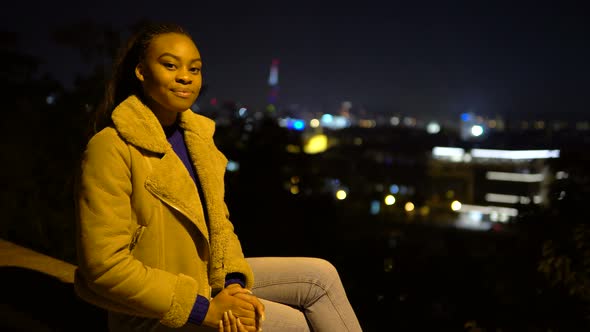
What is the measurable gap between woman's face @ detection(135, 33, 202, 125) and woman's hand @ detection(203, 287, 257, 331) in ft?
1.85

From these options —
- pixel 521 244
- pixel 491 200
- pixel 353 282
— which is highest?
Result: pixel 521 244

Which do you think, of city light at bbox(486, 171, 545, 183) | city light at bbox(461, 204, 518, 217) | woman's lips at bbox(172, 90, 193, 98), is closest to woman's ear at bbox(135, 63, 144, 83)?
woman's lips at bbox(172, 90, 193, 98)

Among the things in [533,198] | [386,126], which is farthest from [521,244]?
[386,126]

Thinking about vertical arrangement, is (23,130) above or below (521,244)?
above

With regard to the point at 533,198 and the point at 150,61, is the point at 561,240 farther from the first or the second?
the point at 150,61

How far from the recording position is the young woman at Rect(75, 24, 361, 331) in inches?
52.4

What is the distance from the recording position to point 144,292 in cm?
135

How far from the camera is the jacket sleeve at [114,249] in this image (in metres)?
1.31

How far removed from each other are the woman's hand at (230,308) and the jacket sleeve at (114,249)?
0.28 ft

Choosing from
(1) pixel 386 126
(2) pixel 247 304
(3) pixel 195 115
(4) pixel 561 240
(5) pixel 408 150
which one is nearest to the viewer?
(2) pixel 247 304

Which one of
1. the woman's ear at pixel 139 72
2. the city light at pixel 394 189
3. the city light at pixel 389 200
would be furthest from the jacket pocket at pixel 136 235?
the city light at pixel 394 189

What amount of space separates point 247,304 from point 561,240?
8.89 feet

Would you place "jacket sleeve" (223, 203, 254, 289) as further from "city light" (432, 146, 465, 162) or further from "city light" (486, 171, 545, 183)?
"city light" (432, 146, 465, 162)

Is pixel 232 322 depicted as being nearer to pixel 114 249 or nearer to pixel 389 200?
pixel 114 249
